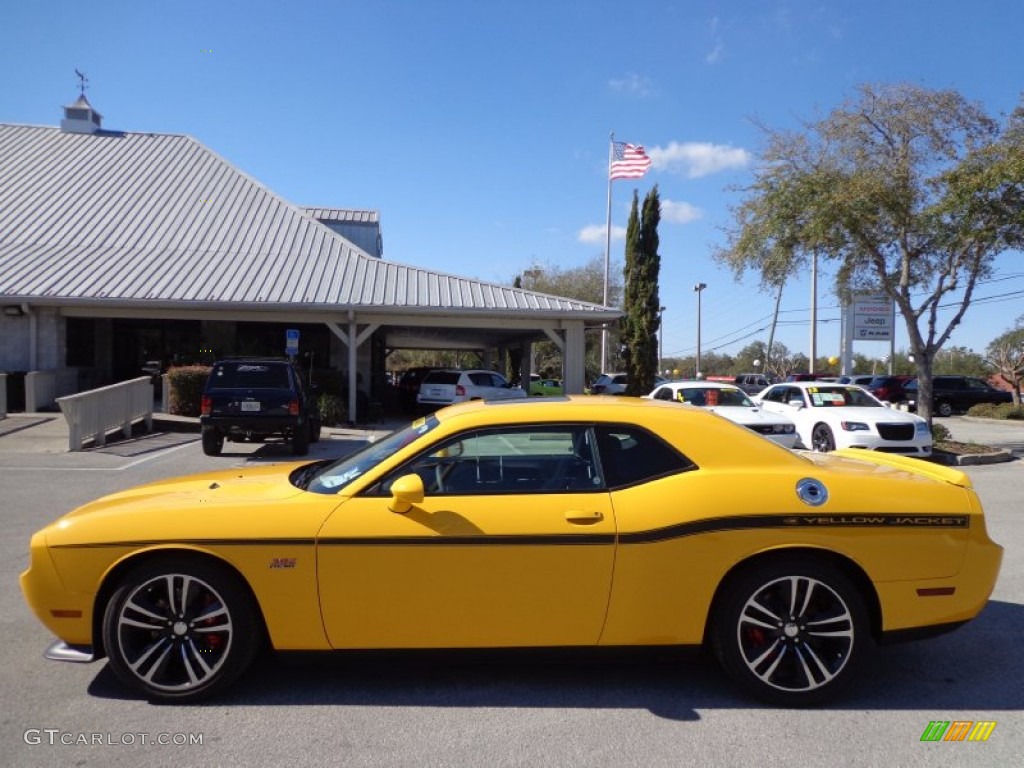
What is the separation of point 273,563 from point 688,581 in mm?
1979

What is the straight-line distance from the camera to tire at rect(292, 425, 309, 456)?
510 inches

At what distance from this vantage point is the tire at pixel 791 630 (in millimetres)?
3678

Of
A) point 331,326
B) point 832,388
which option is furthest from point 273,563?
point 331,326

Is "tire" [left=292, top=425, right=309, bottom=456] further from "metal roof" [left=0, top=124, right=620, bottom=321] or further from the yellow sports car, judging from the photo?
the yellow sports car

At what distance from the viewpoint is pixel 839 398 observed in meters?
14.4

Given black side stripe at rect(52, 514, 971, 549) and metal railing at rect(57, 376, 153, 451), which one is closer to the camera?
black side stripe at rect(52, 514, 971, 549)

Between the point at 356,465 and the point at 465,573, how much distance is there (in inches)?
37.2

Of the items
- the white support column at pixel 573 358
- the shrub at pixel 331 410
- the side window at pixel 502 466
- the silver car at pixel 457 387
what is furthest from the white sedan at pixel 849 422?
the side window at pixel 502 466

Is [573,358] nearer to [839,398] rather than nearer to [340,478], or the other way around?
[839,398]

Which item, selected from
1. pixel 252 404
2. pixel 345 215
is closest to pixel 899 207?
pixel 252 404

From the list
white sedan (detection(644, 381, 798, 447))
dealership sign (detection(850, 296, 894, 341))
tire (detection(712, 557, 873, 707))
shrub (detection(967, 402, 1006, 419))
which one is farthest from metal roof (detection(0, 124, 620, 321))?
dealership sign (detection(850, 296, 894, 341))

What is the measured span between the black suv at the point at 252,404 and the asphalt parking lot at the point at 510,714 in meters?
8.03

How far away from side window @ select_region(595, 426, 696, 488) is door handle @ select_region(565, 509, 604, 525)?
0.67 ft

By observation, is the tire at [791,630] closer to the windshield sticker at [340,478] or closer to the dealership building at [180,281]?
the windshield sticker at [340,478]
